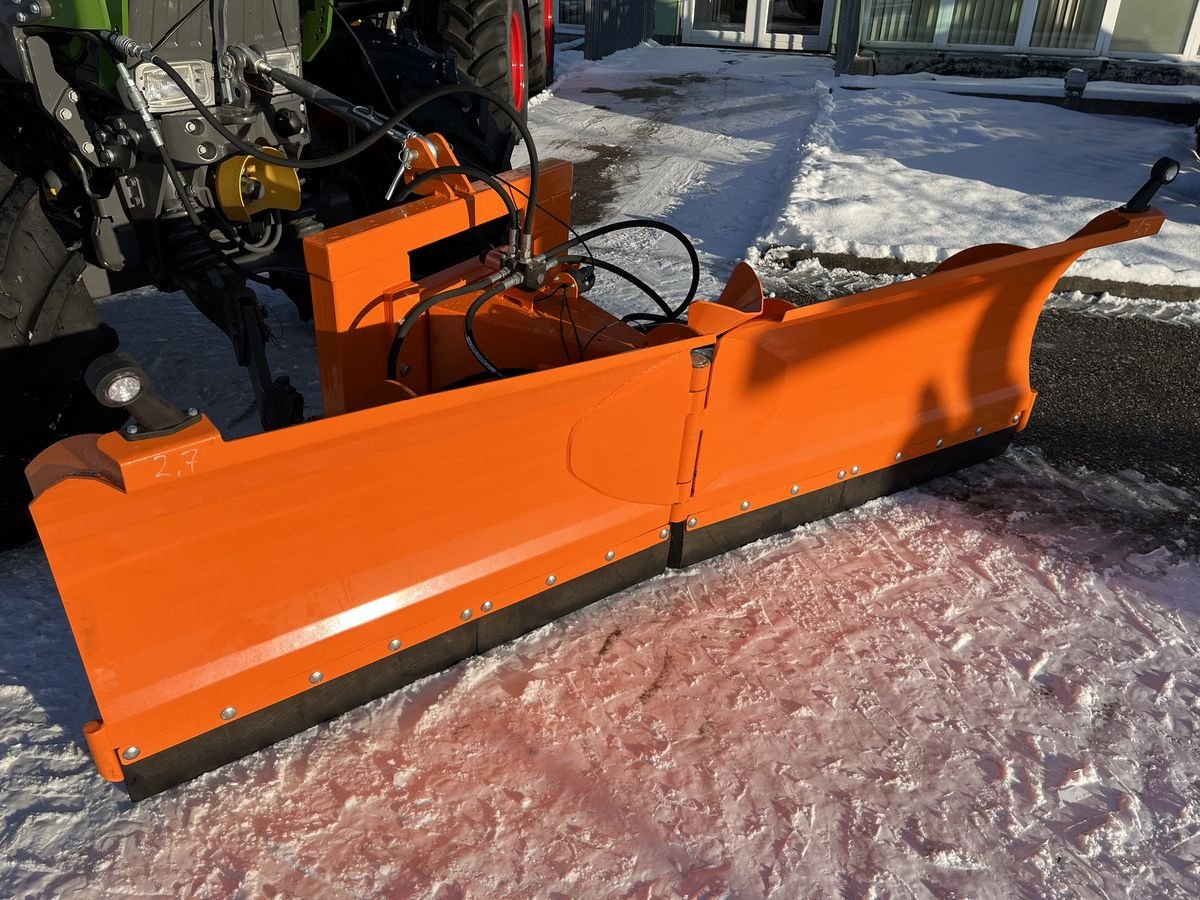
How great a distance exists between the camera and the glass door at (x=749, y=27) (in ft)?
38.2

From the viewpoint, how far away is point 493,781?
191cm

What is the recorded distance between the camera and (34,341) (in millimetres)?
2270

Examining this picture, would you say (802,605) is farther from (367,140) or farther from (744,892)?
(367,140)

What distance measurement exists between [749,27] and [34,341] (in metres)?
11.4

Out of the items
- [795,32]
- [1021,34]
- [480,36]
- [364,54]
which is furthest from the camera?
[795,32]

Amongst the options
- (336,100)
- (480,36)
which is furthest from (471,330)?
(480,36)

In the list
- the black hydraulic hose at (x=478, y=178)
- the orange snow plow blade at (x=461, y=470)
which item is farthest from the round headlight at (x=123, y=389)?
the black hydraulic hose at (x=478, y=178)

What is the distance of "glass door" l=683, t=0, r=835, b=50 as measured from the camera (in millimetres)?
11641

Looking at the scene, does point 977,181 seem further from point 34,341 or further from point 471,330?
point 34,341

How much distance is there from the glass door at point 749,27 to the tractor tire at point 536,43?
4.24 meters

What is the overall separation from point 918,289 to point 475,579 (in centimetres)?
139

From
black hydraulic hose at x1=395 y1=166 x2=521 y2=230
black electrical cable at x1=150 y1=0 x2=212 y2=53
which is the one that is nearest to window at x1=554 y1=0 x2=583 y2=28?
black electrical cable at x1=150 y1=0 x2=212 y2=53

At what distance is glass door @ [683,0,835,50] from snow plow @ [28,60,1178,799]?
10.0m

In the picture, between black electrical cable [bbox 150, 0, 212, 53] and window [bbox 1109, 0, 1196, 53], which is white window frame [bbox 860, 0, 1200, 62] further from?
black electrical cable [bbox 150, 0, 212, 53]
